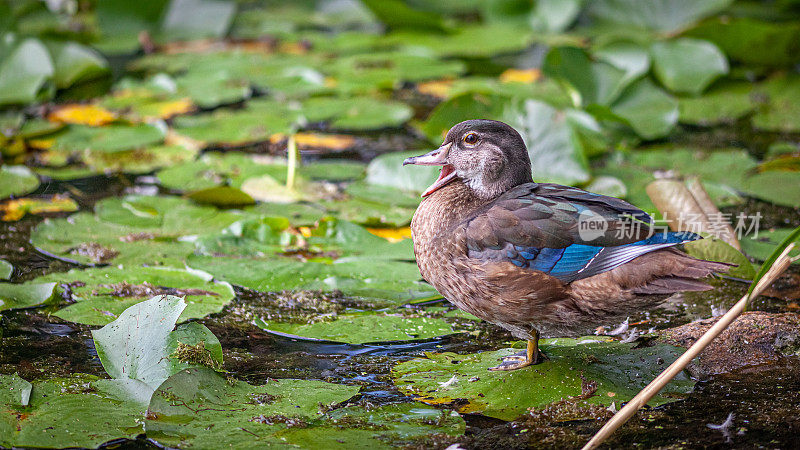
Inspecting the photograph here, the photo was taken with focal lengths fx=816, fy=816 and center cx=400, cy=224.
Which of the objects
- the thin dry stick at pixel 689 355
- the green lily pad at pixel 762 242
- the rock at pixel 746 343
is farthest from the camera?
the green lily pad at pixel 762 242

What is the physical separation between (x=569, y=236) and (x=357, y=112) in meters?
3.88

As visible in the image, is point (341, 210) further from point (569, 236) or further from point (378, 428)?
point (378, 428)

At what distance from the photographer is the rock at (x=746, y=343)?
332 cm

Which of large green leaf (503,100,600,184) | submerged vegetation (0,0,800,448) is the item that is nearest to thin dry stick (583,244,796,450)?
submerged vegetation (0,0,800,448)

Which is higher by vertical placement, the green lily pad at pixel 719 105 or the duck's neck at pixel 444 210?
the green lily pad at pixel 719 105

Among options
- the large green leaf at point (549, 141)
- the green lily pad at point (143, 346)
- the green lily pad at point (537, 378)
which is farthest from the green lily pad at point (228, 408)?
the large green leaf at point (549, 141)

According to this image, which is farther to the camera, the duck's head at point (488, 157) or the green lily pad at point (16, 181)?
the green lily pad at point (16, 181)

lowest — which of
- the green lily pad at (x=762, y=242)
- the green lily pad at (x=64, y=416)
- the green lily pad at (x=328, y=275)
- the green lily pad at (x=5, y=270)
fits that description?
the green lily pad at (x=64, y=416)

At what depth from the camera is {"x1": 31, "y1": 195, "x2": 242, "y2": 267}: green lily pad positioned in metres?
4.29

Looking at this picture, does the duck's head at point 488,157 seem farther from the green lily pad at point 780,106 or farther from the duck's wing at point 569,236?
the green lily pad at point 780,106

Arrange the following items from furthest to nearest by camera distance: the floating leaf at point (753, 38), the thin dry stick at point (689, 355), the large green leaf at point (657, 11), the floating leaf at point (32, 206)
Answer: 1. the large green leaf at point (657, 11)
2. the floating leaf at point (753, 38)
3. the floating leaf at point (32, 206)
4. the thin dry stick at point (689, 355)

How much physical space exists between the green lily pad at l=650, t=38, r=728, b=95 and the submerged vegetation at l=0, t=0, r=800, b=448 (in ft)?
0.10

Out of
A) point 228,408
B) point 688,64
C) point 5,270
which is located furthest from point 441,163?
point 688,64

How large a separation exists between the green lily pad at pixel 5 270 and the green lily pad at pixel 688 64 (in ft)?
16.7
